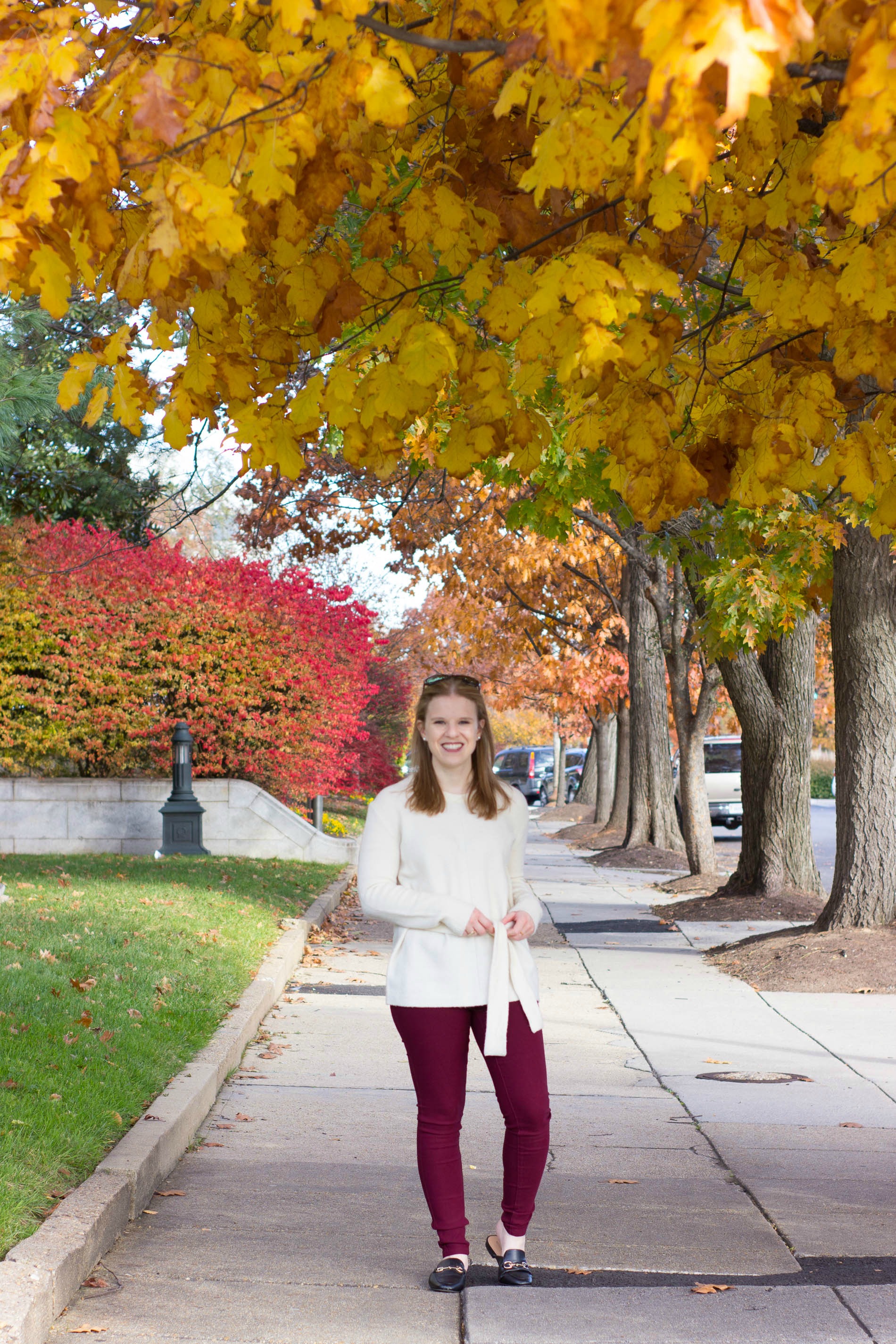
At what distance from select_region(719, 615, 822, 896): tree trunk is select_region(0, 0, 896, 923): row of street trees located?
8343mm

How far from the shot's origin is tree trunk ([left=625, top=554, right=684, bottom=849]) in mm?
23766

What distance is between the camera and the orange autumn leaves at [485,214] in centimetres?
289

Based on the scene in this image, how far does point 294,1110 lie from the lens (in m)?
6.87

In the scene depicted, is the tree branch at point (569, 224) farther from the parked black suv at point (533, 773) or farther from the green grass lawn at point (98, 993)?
the parked black suv at point (533, 773)

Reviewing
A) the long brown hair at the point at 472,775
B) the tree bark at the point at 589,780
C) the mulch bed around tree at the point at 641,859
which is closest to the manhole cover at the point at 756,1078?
the long brown hair at the point at 472,775

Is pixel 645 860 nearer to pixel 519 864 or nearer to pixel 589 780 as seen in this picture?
pixel 519 864

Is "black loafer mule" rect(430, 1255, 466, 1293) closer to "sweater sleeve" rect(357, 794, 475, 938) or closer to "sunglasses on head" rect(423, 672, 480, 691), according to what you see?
"sweater sleeve" rect(357, 794, 475, 938)

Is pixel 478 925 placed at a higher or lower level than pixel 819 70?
lower

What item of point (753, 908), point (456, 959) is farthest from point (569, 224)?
point (753, 908)

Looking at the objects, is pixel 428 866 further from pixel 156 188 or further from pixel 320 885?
pixel 320 885

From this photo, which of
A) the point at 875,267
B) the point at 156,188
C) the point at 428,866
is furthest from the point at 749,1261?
the point at 156,188

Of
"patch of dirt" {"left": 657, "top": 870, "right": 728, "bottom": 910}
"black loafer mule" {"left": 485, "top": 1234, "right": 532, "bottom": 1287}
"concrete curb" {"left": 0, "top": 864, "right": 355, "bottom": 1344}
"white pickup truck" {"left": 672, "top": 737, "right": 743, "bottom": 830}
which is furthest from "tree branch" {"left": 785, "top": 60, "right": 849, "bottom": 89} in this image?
"white pickup truck" {"left": 672, "top": 737, "right": 743, "bottom": 830}

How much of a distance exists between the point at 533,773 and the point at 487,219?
5638 centimetres

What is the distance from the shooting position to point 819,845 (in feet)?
95.8
